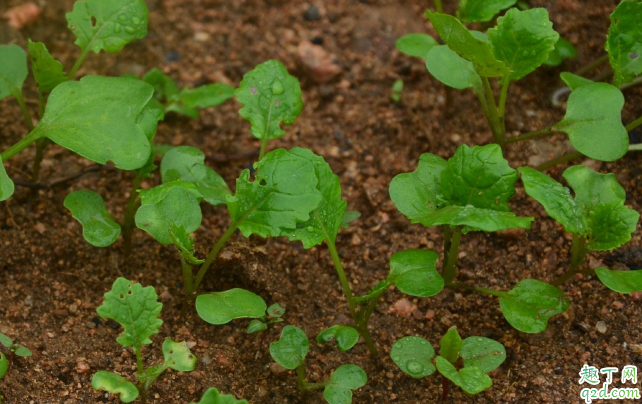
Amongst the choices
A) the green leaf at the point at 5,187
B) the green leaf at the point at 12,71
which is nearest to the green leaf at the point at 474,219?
the green leaf at the point at 5,187

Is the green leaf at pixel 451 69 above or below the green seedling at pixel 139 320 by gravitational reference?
above

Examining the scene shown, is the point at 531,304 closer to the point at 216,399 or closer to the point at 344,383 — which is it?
the point at 344,383

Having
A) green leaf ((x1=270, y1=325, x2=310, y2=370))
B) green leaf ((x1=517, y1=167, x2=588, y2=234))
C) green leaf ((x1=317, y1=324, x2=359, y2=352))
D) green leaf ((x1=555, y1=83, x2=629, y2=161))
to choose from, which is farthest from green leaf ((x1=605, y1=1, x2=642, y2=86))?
green leaf ((x1=270, y1=325, x2=310, y2=370))

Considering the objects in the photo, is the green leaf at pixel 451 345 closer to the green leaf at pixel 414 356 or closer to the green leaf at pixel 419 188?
the green leaf at pixel 414 356

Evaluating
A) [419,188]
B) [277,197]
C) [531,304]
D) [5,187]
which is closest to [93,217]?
[5,187]

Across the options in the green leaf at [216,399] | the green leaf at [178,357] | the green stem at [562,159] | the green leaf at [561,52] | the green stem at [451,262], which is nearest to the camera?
the green leaf at [216,399]

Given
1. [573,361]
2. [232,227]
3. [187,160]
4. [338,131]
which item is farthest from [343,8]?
[573,361]

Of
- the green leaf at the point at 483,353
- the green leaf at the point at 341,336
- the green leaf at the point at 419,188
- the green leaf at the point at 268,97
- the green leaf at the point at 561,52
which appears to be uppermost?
the green leaf at the point at 268,97
